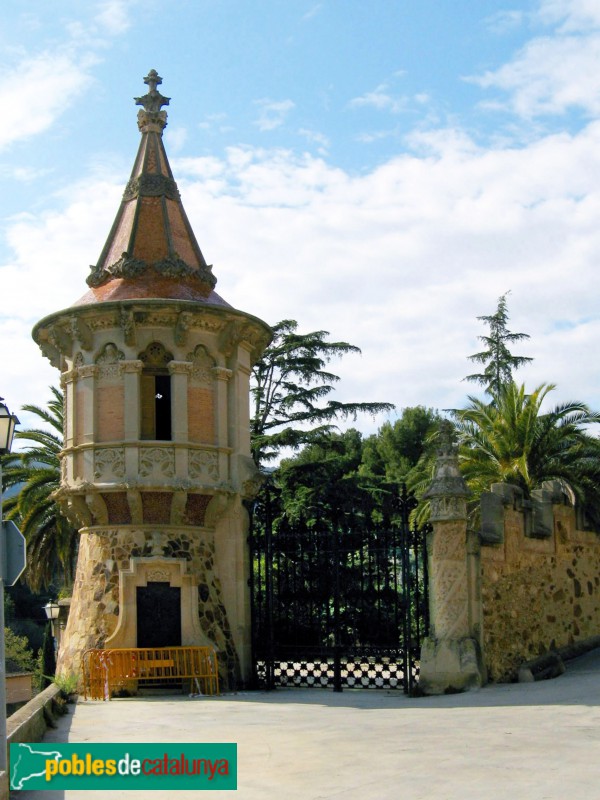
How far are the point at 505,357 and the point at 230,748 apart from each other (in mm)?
37844

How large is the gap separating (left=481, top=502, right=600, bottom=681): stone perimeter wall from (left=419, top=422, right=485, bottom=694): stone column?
34cm

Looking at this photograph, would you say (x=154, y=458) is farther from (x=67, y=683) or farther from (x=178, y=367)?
(x=67, y=683)

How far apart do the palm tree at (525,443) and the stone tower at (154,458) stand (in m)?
7.35

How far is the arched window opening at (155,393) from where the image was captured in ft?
65.6

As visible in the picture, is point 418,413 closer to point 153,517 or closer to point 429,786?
point 153,517

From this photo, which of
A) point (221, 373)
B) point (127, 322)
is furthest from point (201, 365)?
point (127, 322)

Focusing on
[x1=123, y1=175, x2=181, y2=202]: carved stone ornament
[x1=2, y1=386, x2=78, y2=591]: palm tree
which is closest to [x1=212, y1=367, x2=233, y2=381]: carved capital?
[x1=123, y1=175, x2=181, y2=202]: carved stone ornament

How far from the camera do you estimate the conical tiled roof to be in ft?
66.7

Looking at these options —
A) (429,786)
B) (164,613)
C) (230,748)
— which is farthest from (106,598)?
(429,786)

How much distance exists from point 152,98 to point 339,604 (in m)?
10.9

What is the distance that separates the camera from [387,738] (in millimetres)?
11000

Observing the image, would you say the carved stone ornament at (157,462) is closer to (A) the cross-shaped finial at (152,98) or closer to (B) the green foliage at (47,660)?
(A) the cross-shaped finial at (152,98)

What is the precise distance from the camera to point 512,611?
57.5 feet

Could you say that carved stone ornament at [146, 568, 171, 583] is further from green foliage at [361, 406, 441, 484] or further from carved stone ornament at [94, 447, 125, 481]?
green foliage at [361, 406, 441, 484]
